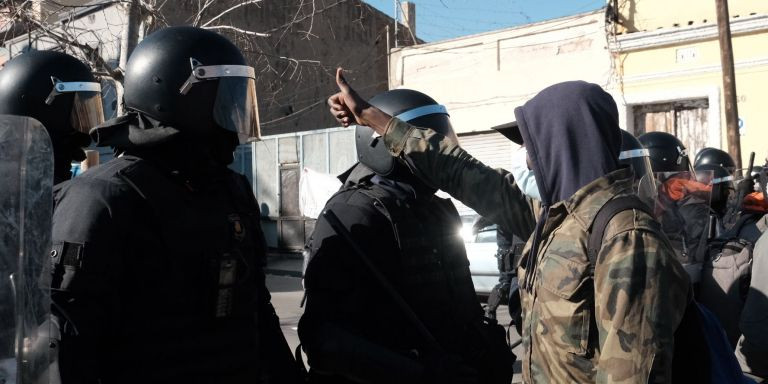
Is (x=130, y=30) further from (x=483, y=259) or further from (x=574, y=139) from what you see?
(x=574, y=139)

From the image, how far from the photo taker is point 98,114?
3082 millimetres

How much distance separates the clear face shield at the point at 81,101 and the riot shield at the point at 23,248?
5.99 ft

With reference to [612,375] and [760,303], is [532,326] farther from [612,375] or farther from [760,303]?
[760,303]

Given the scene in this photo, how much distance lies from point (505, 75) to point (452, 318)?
43.2ft

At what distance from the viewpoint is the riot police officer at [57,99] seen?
2.95 m

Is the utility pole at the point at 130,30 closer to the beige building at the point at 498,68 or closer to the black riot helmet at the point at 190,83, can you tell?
the black riot helmet at the point at 190,83

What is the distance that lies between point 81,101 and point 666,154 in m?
4.22

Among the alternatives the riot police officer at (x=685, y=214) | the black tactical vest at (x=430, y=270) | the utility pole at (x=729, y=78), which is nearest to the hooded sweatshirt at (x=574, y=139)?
the black tactical vest at (x=430, y=270)

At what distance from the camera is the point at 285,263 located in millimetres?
15273

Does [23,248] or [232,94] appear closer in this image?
[23,248]

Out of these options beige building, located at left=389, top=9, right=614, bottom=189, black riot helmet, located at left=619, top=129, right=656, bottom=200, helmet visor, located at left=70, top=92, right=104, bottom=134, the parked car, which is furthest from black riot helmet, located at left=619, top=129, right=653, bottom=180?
beige building, located at left=389, top=9, right=614, bottom=189

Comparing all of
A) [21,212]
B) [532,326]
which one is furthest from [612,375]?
[21,212]

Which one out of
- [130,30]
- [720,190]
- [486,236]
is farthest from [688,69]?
[130,30]

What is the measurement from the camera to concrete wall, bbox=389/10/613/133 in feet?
45.9
